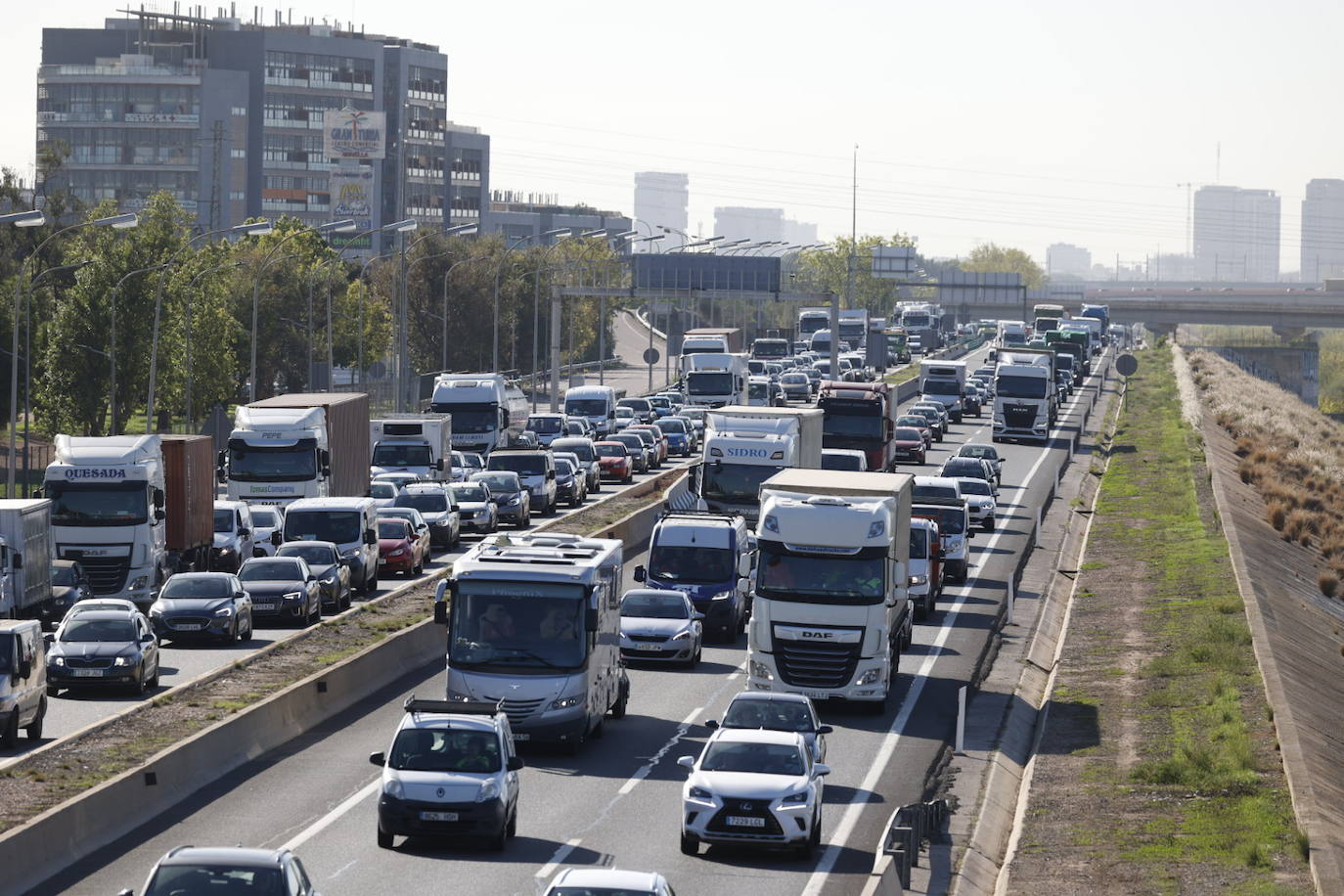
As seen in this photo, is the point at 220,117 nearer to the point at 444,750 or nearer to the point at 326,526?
the point at 326,526

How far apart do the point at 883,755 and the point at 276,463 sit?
25.7 metres

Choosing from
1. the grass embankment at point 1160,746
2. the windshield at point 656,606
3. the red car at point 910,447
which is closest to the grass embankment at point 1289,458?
the red car at point 910,447

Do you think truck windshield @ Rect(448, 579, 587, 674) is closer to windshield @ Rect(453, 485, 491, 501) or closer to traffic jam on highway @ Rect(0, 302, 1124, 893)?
traffic jam on highway @ Rect(0, 302, 1124, 893)

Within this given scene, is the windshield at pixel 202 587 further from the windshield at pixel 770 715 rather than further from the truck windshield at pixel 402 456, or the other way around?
the truck windshield at pixel 402 456

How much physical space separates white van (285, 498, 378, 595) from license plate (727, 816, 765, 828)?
77.1ft

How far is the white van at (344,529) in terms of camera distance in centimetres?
4516

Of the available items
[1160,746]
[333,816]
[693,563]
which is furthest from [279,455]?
[333,816]

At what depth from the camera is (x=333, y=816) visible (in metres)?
24.5

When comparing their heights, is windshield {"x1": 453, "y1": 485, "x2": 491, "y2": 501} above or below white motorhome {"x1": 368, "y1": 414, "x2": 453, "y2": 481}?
below

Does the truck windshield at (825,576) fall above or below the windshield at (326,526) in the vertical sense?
above

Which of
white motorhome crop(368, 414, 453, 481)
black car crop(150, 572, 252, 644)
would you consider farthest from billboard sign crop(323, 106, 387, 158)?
black car crop(150, 572, 252, 644)

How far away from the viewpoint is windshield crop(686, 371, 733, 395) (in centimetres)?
9188

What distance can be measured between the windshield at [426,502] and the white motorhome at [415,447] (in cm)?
821

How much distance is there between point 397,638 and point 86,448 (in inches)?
389
